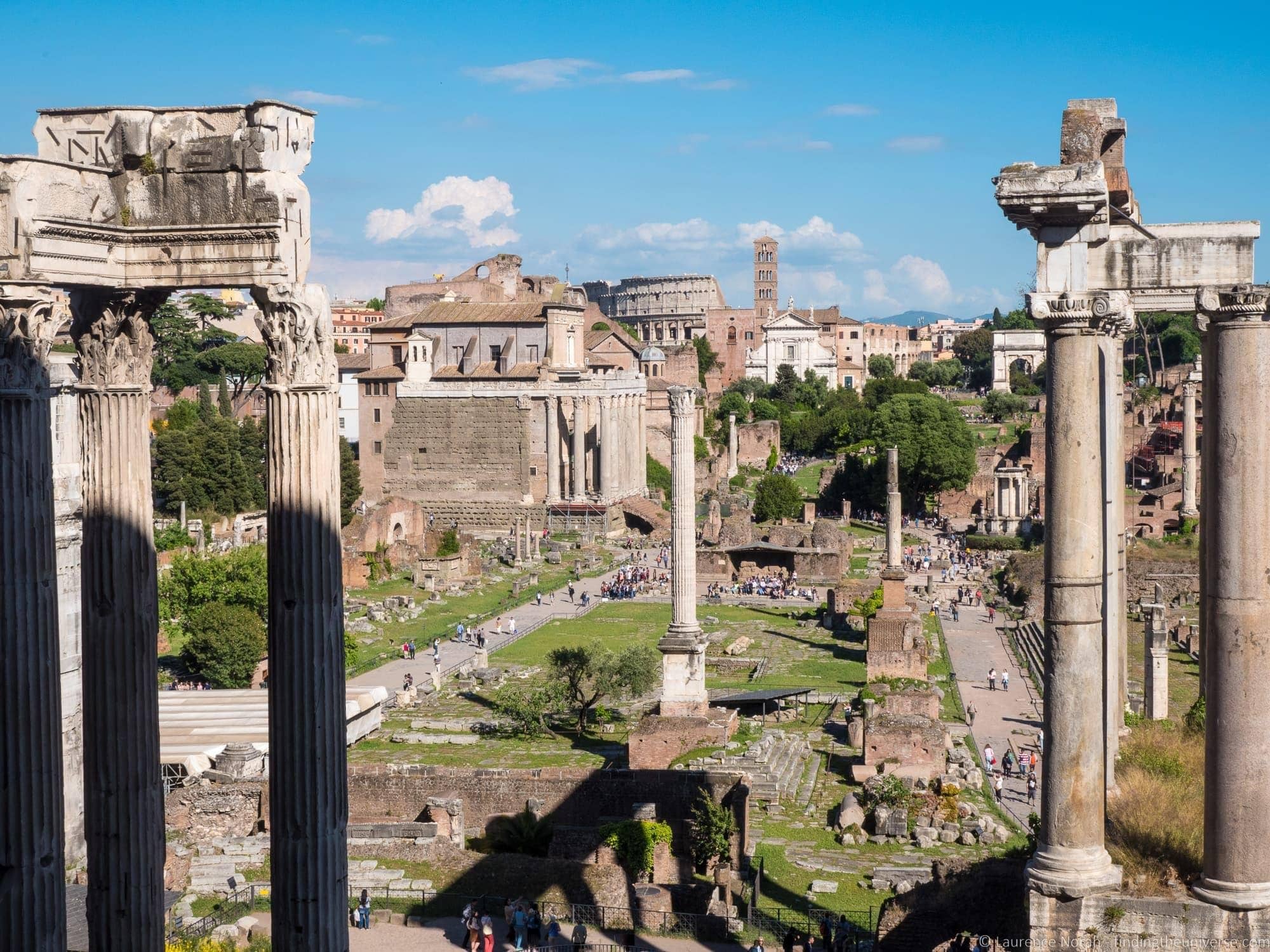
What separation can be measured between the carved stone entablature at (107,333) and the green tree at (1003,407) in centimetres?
8714

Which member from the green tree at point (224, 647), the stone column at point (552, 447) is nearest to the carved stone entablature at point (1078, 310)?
the green tree at point (224, 647)

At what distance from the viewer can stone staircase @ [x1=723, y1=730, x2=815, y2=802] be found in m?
23.0

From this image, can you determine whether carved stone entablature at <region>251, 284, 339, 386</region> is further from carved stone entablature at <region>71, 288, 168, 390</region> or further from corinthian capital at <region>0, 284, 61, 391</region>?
corinthian capital at <region>0, 284, 61, 391</region>

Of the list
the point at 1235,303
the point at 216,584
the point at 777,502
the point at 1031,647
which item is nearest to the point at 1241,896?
the point at 1235,303

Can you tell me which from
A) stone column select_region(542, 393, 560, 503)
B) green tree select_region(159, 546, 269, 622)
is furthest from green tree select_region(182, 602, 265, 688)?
stone column select_region(542, 393, 560, 503)

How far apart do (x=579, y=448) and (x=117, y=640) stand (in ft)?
170

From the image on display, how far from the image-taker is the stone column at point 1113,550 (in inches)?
432

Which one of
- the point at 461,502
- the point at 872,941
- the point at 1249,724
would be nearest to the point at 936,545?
the point at 461,502

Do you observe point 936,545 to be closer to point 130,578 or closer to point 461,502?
point 461,502

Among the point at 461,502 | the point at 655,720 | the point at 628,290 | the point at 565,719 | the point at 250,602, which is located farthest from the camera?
the point at 628,290

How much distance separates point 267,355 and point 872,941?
10.2m

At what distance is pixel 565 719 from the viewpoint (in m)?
28.5

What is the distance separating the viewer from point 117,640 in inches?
298

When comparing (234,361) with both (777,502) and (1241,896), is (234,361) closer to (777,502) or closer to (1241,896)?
(777,502)
